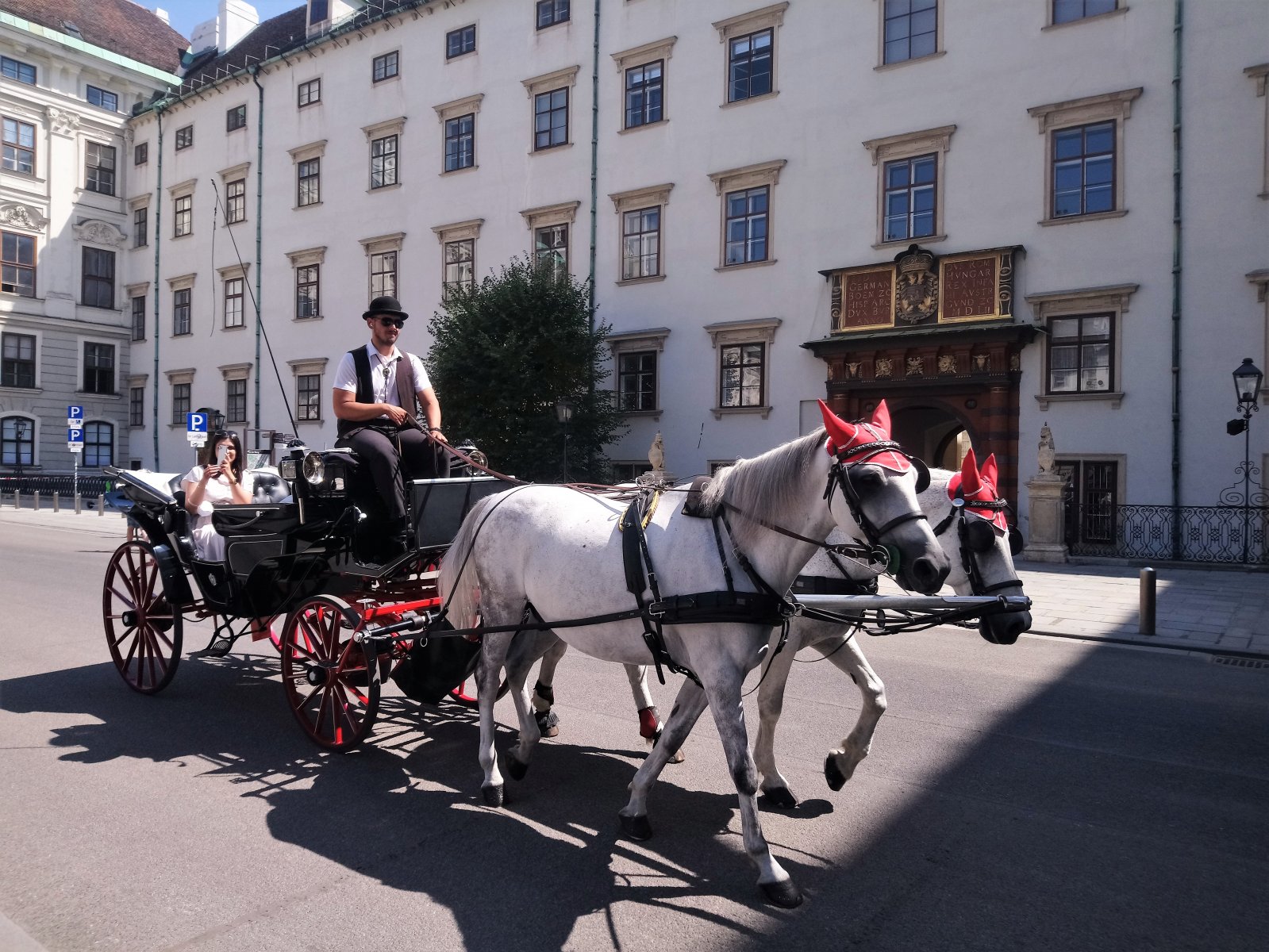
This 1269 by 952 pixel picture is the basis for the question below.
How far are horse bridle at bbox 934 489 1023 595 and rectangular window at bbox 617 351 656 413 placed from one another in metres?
18.1

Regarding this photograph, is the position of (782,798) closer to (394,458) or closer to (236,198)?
(394,458)

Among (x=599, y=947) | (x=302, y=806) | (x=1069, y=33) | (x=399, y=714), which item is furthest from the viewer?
(x=1069, y=33)

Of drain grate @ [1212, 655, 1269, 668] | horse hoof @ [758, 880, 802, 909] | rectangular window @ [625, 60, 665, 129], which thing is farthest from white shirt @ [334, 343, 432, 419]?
rectangular window @ [625, 60, 665, 129]

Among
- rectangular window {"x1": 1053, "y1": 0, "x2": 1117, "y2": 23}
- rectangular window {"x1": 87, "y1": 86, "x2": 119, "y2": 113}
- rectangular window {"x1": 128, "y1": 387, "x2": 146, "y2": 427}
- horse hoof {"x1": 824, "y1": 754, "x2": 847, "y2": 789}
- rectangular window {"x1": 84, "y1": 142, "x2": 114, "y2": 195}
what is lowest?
horse hoof {"x1": 824, "y1": 754, "x2": 847, "y2": 789}

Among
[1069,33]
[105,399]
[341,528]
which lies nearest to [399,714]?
[341,528]

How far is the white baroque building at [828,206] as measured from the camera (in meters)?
16.5

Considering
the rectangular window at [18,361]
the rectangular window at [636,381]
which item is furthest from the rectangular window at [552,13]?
the rectangular window at [18,361]

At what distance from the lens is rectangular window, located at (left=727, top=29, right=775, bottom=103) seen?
20859 millimetres

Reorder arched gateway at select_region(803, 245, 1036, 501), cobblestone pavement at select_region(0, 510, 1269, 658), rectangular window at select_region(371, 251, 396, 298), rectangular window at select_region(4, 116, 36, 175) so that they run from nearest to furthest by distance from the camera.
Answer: cobblestone pavement at select_region(0, 510, 1269, 658) < arched gateway at select_region(803, 245, 1036, 501) < rectangular window at select_region(371, 251, 396, 298) < rectangular window at select_region(4, 116, 36, 175)

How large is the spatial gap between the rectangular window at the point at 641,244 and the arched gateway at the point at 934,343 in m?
4.76

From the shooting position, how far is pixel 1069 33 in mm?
17422

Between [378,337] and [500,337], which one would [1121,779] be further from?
[500,337]

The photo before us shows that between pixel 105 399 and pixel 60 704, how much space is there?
34.4 meters

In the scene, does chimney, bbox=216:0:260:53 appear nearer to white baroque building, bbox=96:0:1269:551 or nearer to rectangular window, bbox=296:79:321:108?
white baroque building, bbox=96:0:1269:551
